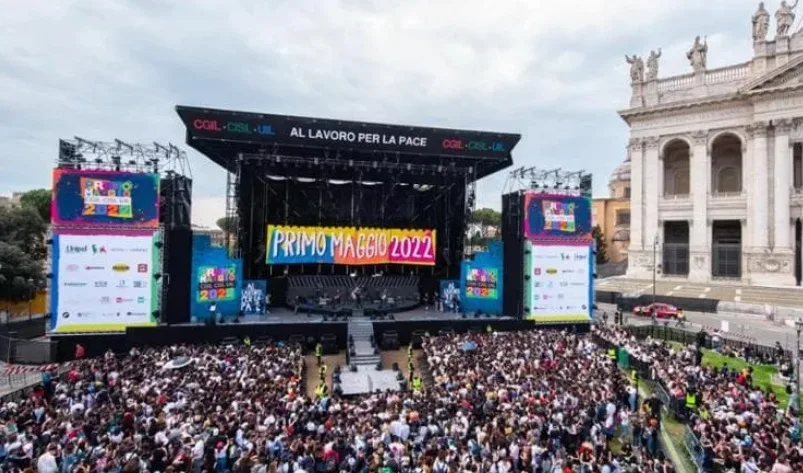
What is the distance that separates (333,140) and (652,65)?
3333 cm

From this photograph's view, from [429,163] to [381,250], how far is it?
21.7 feet

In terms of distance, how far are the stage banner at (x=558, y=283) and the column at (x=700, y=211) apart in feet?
62.6

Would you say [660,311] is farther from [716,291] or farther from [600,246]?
[600,246]

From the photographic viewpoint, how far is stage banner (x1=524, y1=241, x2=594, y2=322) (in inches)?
1164

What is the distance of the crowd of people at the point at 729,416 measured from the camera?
35.6ft

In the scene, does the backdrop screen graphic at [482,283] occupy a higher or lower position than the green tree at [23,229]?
lower

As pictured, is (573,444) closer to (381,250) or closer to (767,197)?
→ (381,250)

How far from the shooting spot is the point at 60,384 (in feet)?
52.4

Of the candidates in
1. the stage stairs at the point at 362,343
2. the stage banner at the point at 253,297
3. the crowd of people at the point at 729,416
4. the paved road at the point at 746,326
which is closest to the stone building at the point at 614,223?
the paved road at the point at 746,326

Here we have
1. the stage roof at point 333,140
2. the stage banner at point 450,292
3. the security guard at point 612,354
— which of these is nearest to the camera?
the security guard at point 612,354

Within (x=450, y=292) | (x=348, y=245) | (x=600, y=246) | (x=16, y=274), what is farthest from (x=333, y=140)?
(x=600, y=246)

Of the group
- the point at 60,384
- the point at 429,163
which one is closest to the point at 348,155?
the point at 429,163

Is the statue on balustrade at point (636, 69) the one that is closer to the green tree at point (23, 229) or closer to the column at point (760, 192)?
the column at point (760, 192)

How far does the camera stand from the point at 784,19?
39000 millimetres
